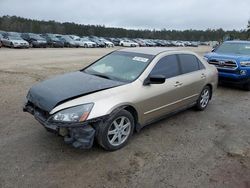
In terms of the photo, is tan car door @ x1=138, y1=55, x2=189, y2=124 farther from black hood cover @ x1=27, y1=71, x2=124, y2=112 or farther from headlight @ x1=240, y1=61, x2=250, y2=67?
headlight @ x1=240, y1=61, x2=250, y2=67

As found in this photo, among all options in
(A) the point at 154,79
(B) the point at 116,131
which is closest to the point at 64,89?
(B) the point at 116,131

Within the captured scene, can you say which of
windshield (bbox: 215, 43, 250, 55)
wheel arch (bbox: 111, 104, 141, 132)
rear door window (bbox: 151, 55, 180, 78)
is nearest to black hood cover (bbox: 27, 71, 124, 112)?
wheel arch (bbox: 111, 104, 141, 132)

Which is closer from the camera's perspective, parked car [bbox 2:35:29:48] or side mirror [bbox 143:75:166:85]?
side mirror [bbox 143:75:166:85]

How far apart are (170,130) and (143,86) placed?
46.2 inches

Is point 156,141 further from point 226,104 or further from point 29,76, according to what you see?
point 29,76

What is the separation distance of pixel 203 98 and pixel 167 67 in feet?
5.97

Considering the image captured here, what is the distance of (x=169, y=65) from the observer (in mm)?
5090

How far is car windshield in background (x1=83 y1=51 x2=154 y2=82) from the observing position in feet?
15.0

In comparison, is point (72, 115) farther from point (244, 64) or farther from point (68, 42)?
point (68, 42)

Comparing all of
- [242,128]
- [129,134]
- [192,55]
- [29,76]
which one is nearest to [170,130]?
[129,134]

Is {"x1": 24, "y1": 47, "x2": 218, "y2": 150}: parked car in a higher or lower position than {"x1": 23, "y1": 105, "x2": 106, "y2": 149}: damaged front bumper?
higher

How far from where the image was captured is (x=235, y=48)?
10000mm

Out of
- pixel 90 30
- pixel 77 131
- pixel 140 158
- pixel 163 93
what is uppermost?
pixel 90 30

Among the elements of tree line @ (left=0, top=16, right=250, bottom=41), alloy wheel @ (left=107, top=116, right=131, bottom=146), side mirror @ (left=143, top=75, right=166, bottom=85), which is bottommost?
alloy wheel @ (left=107, top=116, right=131, bottom=146)
